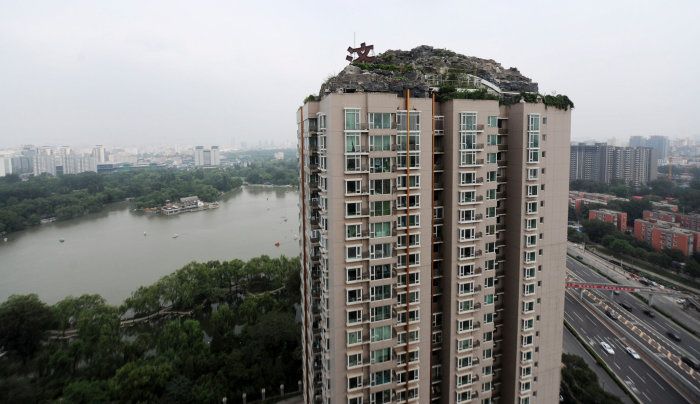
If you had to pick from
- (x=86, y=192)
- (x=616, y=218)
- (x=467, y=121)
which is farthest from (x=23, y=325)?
(x=616, y=218)

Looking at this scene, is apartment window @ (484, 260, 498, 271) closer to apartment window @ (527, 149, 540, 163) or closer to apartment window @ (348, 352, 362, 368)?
apartment window @ (527, 149, 540, 163)

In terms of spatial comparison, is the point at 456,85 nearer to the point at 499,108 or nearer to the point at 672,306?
the point at 499,108

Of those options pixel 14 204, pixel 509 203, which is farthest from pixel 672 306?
pixel 14 204

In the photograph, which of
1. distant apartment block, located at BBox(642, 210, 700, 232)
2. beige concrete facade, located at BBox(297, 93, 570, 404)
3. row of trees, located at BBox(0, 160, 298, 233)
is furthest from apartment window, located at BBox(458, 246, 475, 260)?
row of trees, located at BBox(0, 160, 298, 233)

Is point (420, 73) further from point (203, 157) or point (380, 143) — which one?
point (203, 157)

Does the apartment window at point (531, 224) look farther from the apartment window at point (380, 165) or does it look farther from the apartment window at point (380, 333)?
the apartment window at point (380, 333)

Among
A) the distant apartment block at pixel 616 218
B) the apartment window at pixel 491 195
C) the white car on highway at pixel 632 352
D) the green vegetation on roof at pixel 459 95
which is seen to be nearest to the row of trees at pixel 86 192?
the green vegetation on roof at pixel 459 95
